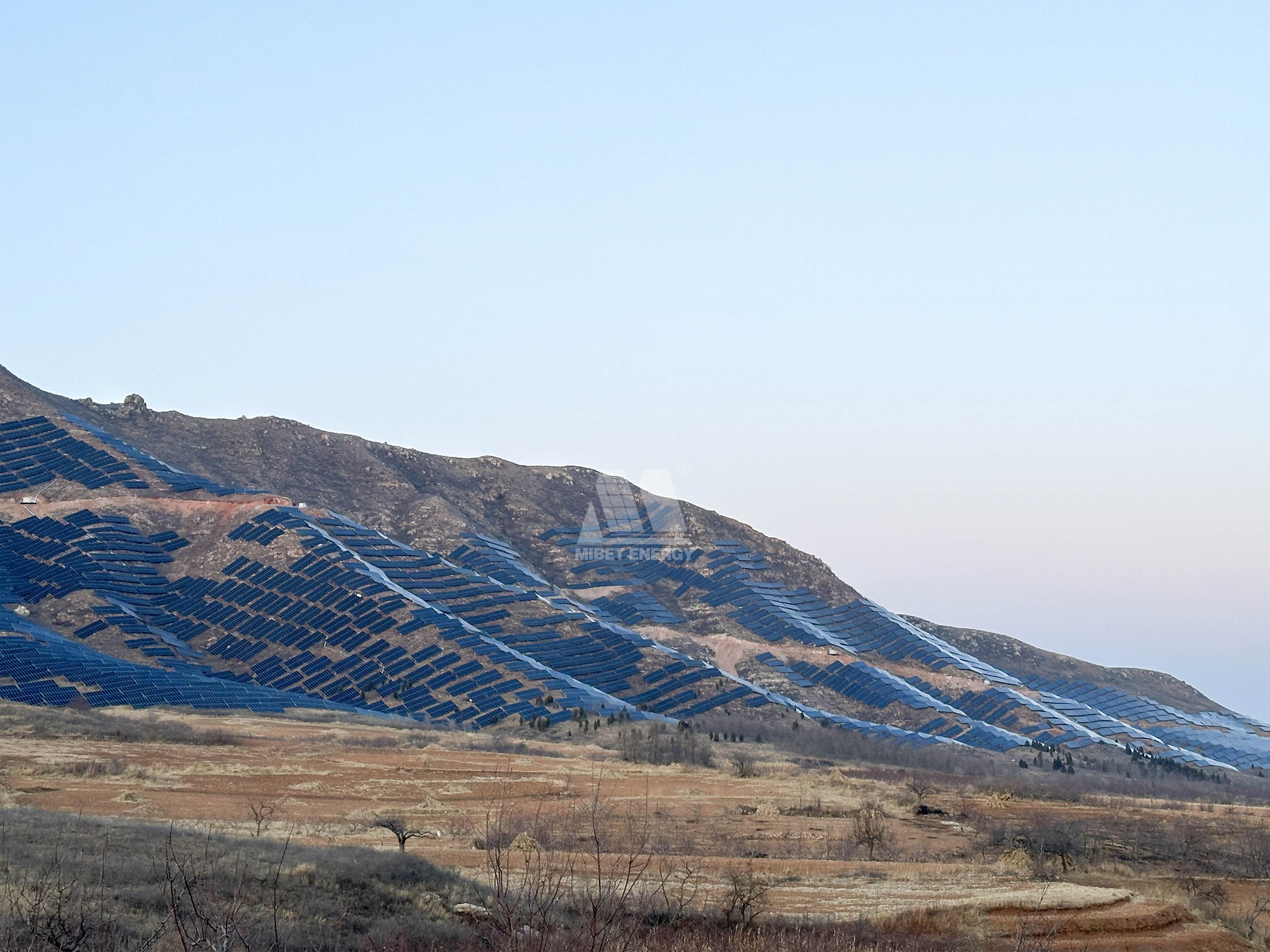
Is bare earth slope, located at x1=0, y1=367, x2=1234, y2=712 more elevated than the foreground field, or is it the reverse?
bare earth slope, located at x1=0, y1=367, x2=1234, y2=712

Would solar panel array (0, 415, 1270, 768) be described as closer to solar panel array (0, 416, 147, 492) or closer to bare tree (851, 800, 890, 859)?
solar panel array (0, 416, 147, 492)

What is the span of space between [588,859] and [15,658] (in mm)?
33821

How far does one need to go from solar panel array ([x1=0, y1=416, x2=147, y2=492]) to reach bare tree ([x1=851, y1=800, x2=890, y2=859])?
5505cm

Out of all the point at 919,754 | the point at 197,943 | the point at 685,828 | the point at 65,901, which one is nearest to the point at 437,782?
the point at 685,828

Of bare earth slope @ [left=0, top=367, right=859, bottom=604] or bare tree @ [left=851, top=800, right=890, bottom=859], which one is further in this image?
bare earth slope @ [left=0, top=367, right=859, bottom=604]

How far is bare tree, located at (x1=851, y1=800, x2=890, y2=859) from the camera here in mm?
23641

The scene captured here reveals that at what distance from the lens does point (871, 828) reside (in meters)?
24.0

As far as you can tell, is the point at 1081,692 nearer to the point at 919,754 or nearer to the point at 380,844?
the point at 919,754

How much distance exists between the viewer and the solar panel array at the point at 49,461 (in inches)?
2685

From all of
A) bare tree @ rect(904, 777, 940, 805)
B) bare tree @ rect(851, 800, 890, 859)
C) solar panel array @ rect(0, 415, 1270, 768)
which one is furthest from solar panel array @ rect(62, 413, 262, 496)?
bare tree @ rect(851, 800, 890, 859)

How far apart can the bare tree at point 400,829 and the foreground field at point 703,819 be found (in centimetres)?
20

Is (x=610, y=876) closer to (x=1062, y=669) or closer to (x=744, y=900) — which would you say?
(x=744, y=900)

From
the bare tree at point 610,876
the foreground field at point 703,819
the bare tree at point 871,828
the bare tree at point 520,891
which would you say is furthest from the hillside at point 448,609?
the bare tree at point 520,891

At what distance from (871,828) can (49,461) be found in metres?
61.3
